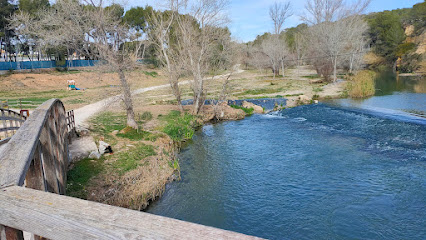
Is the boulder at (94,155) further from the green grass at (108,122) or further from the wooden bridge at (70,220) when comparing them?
the wooden bridge at (70,220)

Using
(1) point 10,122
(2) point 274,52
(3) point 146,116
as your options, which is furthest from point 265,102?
(2) point 274,52

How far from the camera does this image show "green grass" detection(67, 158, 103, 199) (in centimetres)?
910

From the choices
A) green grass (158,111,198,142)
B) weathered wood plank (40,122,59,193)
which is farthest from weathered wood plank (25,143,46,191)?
green grass (158,111,198,142)

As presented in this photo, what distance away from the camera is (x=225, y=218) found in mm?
9281

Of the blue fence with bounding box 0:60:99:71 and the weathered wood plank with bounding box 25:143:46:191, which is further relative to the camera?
the blue fence with bounding box 0:60:99:71

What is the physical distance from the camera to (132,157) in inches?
498

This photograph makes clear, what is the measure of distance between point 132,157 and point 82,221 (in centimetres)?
1149

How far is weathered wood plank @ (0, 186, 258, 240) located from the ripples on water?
7446 mm

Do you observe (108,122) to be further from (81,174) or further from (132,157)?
(81,174)

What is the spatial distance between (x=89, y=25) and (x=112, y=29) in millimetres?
1038

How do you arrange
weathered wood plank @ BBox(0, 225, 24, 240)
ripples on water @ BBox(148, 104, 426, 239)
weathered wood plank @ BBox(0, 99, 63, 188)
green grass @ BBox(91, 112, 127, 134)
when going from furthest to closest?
green grass @ BBox(91, 112, 127, 134)
ripples on water @ BBox(148, 104, 426, 239)
weathered wood plank @ BBox(0, 99, 63, 188)
weathered wood plank @ BBox(0, 225, 24, 240)

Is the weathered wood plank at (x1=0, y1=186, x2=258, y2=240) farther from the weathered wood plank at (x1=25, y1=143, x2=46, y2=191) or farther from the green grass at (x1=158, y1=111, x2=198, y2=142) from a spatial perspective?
the green grass at (x1=158, y1=111, x2=198, y2=142)

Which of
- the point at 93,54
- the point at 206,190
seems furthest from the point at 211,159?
the point at 93,54

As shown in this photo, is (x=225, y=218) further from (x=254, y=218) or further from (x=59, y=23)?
(x=59, y=23)
